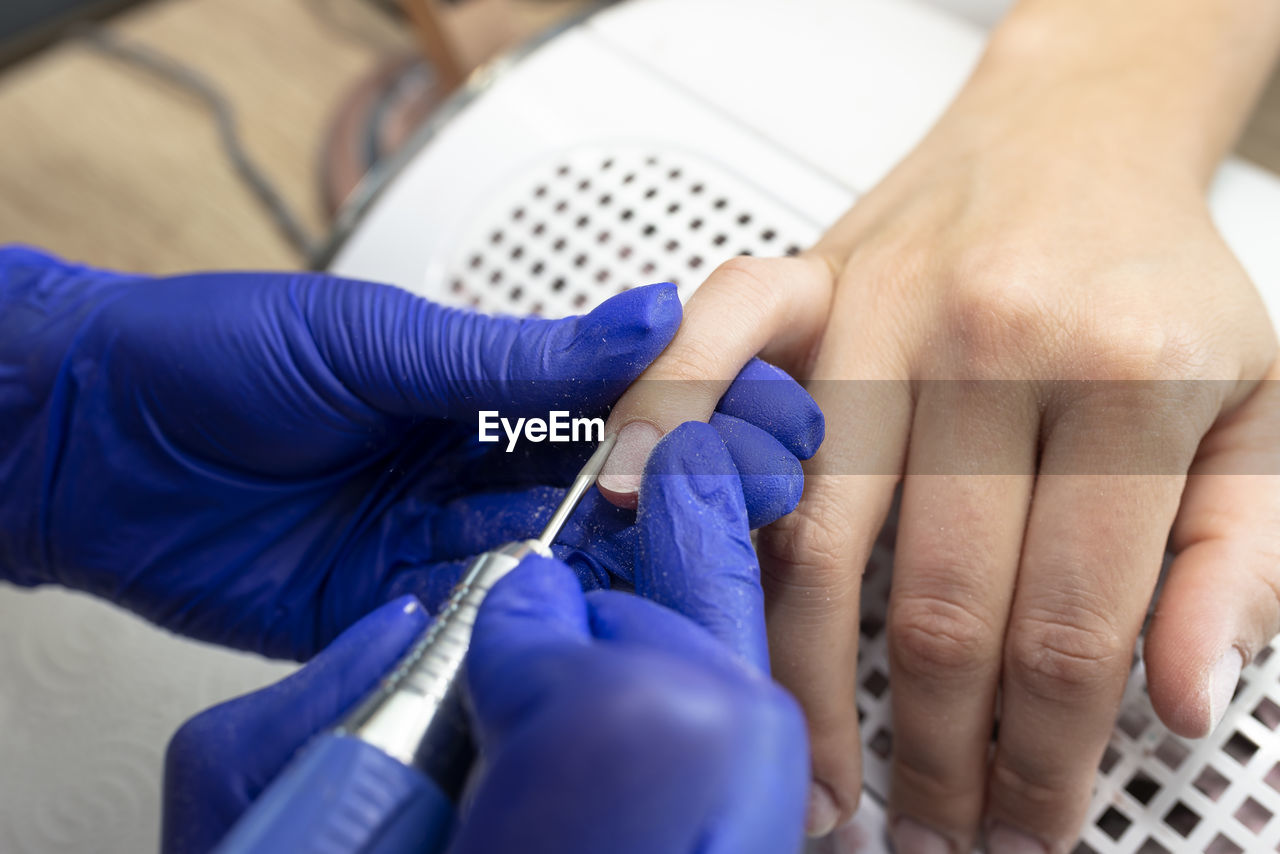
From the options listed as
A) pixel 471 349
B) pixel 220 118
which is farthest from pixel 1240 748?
pixel 220 118

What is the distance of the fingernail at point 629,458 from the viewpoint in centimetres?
55

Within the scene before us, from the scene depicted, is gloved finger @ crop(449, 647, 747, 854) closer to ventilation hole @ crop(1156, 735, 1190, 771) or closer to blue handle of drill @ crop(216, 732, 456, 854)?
blue handle of drill @ crop(216, 732, 456, 854)

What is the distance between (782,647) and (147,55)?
1.41 metres

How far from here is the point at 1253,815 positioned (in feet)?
1.92

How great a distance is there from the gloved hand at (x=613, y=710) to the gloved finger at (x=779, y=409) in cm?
5

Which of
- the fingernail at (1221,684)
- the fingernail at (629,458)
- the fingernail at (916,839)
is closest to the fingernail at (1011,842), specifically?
the fingernail at (916,839)

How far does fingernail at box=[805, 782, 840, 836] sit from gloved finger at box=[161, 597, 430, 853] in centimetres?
31

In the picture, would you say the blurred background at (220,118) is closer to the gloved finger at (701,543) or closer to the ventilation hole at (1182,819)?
the gloved finger at (701,543)

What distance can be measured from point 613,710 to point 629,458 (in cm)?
24

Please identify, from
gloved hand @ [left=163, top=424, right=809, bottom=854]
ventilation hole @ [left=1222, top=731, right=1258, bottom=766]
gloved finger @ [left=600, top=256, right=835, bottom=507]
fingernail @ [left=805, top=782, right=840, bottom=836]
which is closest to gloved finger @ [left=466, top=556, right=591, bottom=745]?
gloved hand @ [left=163, top=424, right=809, bottom=854]

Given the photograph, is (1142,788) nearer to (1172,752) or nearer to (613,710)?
(1172,752)

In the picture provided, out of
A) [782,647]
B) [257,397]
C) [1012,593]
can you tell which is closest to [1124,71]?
[1012,593]

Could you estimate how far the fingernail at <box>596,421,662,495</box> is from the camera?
55 cm

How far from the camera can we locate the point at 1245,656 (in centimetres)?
57
